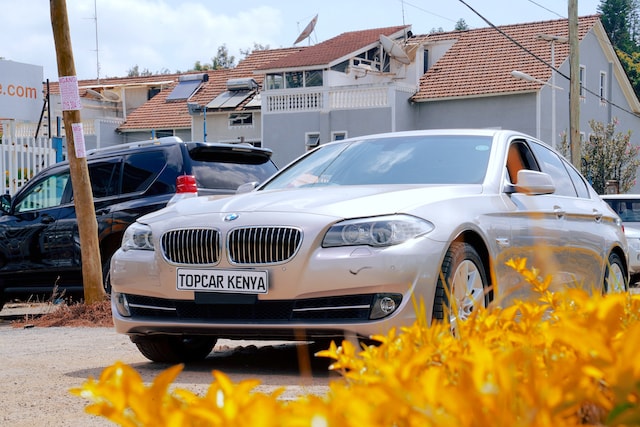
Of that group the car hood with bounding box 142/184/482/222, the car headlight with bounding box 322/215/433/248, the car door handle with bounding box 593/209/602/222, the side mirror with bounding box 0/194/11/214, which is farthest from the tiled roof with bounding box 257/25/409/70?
the car headlight with bounding box 322/215/433/248

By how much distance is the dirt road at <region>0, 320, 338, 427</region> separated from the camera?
4859 millimetres

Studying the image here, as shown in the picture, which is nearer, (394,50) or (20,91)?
(20,91)

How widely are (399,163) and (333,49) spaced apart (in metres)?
42.7

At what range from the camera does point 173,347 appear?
6.54m

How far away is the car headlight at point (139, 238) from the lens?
20.0ft

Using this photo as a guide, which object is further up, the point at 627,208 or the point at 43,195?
the point at 43,195

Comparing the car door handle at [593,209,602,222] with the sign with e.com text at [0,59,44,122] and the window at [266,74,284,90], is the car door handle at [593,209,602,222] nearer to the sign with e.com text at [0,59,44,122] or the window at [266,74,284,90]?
the sign with e.com text at [0,59,44,122]

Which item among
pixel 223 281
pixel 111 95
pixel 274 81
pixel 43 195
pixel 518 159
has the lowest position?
pixel 43 195

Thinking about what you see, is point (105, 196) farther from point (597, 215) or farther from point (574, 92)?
point (574, 92)

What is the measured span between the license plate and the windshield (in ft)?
4.28

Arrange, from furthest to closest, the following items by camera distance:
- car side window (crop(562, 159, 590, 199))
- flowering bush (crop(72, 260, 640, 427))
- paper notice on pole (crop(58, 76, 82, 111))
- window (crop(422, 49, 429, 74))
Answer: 1. window (crop(422, 49, 429, 74))
2. paper notice on pole (crop(58, 76, 82, 111))
3. car side window (crop(562, 159, 590, 199))
4. flowering bush (crop(72, 260, 640, 427))

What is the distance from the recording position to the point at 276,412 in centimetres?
131

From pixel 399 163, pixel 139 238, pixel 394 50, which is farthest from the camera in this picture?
pixel 394 50

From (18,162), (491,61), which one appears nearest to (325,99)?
(491,61)
